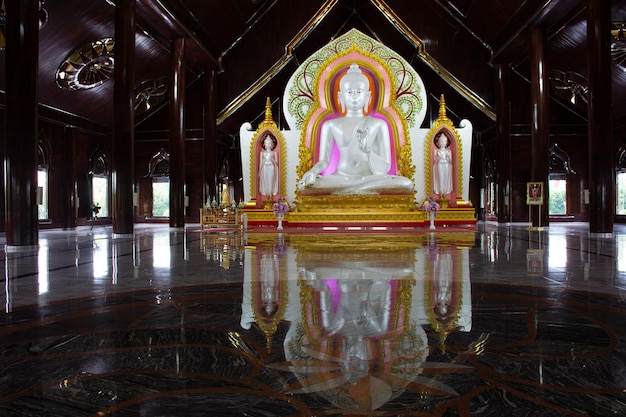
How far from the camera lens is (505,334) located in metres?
2.02

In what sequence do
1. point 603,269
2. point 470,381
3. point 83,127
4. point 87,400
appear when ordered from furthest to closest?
1. point 83,127
2. point 603,269
3. point 470,381
4. point 87,400

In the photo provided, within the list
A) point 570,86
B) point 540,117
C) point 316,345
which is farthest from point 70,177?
point 570,86

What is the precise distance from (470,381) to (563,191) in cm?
1964

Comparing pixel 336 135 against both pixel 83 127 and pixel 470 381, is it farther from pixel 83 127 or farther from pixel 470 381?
pixel 470 381

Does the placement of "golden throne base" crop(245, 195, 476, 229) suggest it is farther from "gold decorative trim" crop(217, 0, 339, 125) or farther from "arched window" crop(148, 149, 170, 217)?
"arched window" crop(148, 149, 170, 217)

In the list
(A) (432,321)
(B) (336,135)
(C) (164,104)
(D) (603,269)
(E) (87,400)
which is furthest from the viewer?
(C) (164,104)

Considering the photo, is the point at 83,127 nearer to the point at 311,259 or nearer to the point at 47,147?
the point at 47,147

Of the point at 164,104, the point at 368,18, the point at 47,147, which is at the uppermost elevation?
the point at 368,18

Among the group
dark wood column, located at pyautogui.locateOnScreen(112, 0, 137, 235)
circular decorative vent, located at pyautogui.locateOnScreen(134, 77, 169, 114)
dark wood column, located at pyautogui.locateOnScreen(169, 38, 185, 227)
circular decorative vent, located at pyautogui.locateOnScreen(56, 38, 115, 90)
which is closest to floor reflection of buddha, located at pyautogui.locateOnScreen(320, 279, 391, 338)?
dark wood column, located at pyautogui.locateOnScreen(112, 0, 137, 235)

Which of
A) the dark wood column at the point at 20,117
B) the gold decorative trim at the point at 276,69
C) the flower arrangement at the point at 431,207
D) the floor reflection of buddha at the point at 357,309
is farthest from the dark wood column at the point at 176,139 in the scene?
the floor reflection of buddha at the point at 357,309

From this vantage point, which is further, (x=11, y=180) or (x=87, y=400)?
(x=11, y=180)

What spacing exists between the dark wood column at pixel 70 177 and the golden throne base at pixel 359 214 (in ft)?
19.5

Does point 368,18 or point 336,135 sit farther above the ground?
point 368,18

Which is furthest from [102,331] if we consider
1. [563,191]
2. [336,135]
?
[563,191]
